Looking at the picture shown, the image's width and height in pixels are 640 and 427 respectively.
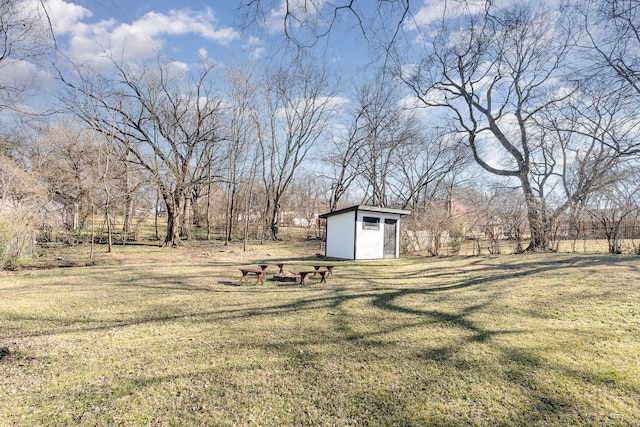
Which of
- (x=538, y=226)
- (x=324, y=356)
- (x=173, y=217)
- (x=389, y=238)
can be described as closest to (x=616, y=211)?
(x=538, y=226)

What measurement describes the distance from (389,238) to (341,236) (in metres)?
2.58

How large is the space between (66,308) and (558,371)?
7.34 metres

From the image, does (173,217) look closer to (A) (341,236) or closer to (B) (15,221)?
(B) (15,221)

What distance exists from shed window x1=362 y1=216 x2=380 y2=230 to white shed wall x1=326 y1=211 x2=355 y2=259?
1.95ft

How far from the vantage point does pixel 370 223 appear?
1623cm

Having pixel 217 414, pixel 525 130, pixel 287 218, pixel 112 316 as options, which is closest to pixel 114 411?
pixel 217 414

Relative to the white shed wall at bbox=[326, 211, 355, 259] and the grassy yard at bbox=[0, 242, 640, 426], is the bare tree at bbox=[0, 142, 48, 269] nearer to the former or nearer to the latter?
the grassy yard at bbox=[0, 242, 640, 426]

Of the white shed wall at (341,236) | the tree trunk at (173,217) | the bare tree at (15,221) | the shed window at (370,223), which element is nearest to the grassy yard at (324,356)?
the bare tree at (15,221)

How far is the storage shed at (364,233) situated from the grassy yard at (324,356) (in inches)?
330

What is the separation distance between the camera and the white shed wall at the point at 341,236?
629 inches

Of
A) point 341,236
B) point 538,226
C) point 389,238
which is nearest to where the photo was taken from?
point 538,226

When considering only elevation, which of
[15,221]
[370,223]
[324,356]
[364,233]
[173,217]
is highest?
Result: [173,217]

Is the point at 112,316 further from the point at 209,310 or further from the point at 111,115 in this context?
the point at 111,115

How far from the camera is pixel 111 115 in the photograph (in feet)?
56.7
